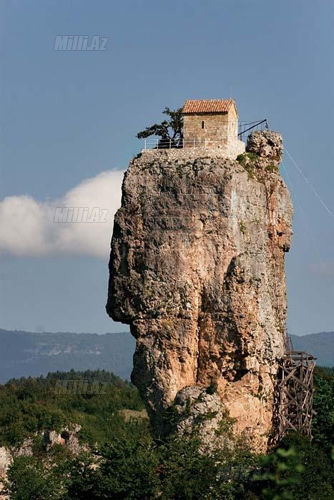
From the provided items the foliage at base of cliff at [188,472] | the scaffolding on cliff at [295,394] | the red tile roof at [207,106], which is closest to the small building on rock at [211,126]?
the red tile roof at [207,106]

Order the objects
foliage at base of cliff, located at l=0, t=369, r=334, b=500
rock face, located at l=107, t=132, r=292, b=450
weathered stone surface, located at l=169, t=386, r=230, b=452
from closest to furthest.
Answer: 1. foliage at base of cliff, located at l=0, t=369, r=334, b=500
2. weathered stone surface, located at l=169, t=386, r=230, b=452
3. rock face, located at l=107, t=132, r=292, b=450

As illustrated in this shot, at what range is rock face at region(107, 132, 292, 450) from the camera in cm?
3634

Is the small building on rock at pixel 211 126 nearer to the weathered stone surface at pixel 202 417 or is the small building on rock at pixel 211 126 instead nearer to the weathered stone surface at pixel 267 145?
the weathered stone surface at pixel 267 145

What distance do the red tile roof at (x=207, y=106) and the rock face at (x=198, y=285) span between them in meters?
1.74

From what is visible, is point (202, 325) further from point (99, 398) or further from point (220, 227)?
point (99, 398)

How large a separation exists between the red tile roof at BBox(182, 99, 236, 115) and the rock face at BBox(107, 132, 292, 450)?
5.70ft

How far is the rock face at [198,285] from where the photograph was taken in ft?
119

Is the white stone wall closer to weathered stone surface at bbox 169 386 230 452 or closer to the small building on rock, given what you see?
the small building on rock

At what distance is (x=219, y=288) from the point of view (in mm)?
36594

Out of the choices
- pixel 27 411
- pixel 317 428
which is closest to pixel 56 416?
pixel 27 411

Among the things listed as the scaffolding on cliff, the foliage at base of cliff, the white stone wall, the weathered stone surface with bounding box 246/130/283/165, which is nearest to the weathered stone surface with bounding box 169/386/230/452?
the foliage at base of cliff

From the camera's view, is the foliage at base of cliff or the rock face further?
the rock face

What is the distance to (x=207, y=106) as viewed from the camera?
3906 centimetres

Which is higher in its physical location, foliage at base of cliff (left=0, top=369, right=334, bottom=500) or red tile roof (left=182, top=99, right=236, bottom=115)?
red tile roof (left=182, top=99, right=236, bottom=115)
